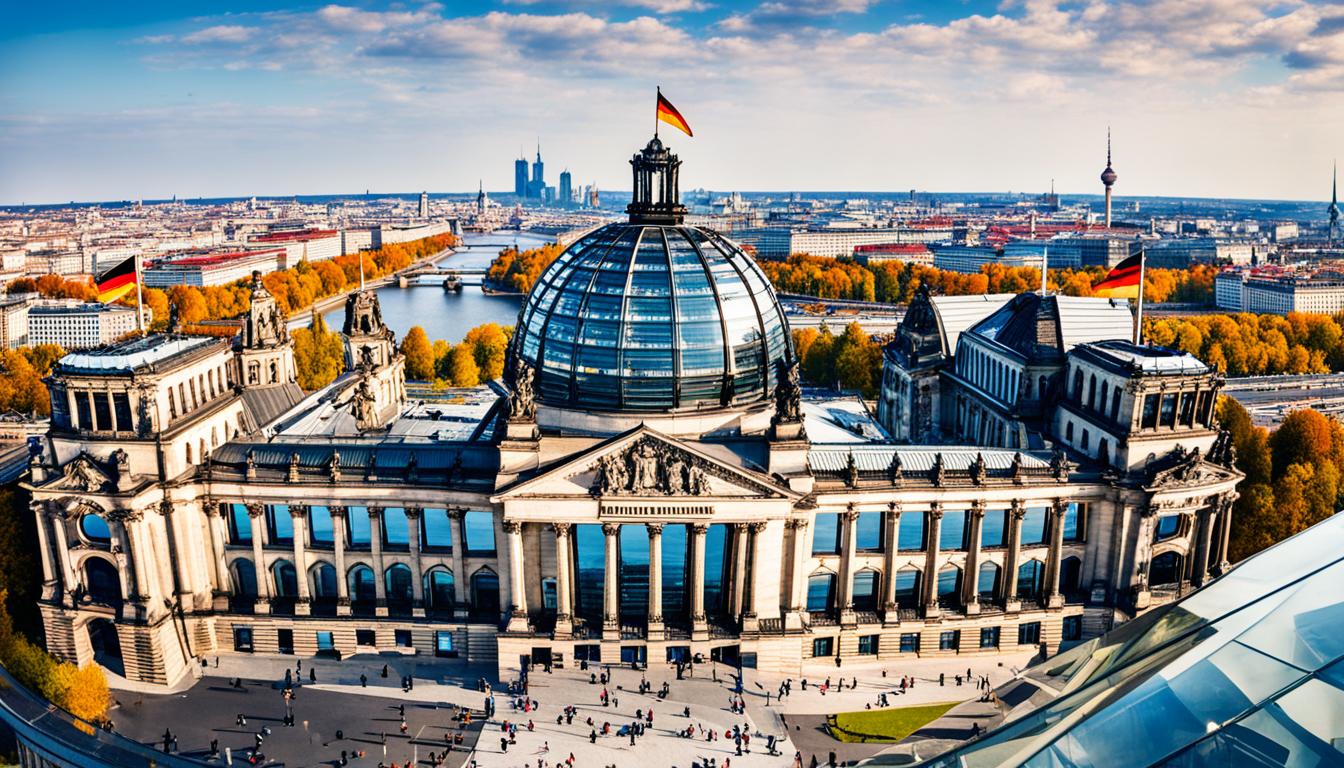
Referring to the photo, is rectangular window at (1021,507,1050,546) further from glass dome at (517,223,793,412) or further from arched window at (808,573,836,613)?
glass dome at (517,223,793,412)

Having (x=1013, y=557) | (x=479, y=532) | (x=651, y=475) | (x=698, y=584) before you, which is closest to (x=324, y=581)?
(x=479, y=532)

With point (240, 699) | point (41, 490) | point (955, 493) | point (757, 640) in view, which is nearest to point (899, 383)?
point (955, 493)

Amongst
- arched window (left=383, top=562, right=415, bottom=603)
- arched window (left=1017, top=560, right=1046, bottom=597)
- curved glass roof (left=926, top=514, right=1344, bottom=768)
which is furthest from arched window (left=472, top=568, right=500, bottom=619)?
curved glass roof (left=926, top=514, right=1344, bottom=768)

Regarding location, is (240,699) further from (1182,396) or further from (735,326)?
(1182,396)

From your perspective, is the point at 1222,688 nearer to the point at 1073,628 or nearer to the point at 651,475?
the point at 651,475

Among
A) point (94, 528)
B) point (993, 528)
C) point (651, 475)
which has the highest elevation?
point (651, 475)
